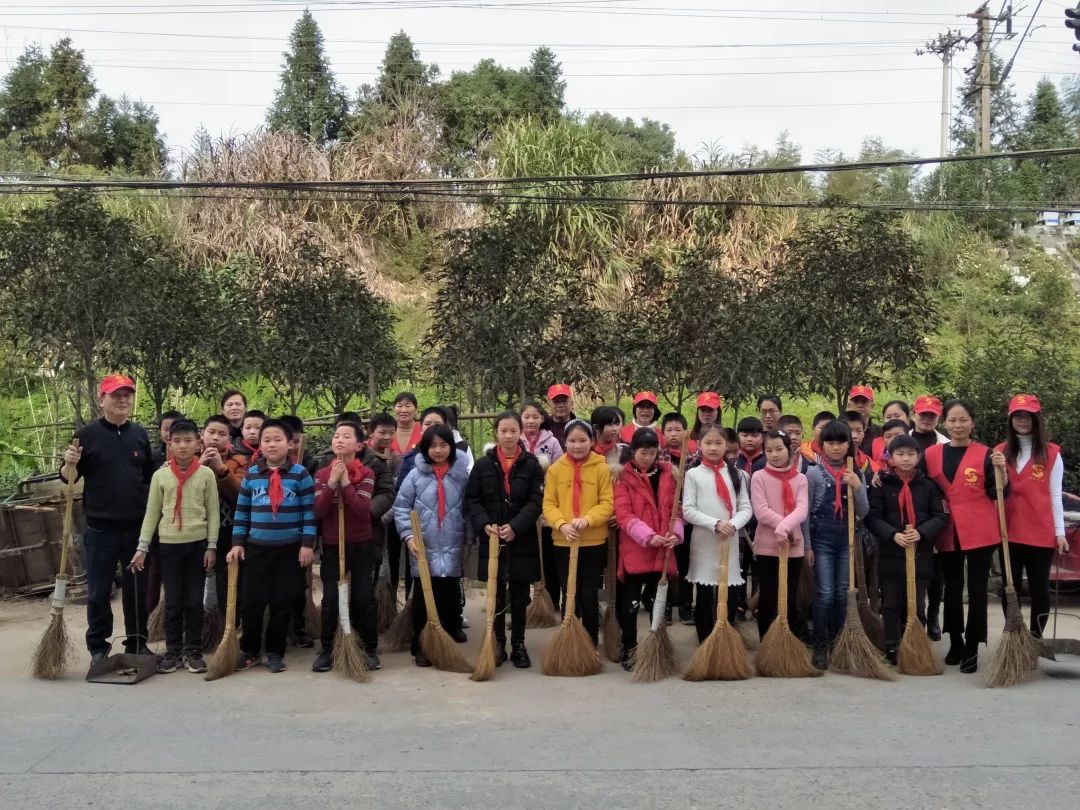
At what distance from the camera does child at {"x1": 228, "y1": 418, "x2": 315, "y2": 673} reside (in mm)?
6680

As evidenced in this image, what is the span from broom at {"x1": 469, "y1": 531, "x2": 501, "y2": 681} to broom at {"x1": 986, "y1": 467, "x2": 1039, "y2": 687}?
316cm

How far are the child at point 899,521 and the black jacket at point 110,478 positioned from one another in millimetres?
4997

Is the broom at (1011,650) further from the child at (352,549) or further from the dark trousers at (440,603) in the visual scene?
the child at (352,549)

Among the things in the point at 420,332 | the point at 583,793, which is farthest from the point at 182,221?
the point at 583,793

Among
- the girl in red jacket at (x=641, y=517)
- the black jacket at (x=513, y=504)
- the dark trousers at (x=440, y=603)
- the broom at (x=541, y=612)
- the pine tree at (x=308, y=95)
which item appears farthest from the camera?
the pine tree at (x=308, y=95)

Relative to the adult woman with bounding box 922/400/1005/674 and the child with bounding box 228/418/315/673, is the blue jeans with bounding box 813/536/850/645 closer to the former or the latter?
→ the adult woman with bounding box 922/400/1005/674

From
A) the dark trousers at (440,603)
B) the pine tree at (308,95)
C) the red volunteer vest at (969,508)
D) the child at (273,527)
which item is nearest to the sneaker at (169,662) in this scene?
the child at (273,527)

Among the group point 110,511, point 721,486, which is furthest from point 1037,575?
point 110,511

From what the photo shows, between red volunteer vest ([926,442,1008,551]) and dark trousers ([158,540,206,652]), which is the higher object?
red volunteer vest ([926,442,1008,551])

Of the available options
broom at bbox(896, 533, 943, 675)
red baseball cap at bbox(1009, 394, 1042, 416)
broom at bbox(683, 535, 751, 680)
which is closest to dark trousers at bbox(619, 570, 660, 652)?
broom at bbox(683, 535, 751, 680)

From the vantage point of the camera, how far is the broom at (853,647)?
21.6 ft

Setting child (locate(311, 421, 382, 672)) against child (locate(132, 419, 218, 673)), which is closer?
child (locate(132, 419, 218, 673))

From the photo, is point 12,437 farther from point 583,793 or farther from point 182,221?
point 583,793

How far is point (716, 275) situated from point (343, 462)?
5466mm
